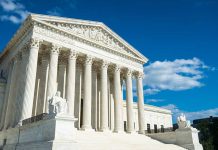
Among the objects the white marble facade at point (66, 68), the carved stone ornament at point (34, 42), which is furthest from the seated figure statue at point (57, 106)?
the carved stone ornament at point (34, 42)

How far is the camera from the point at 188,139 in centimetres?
2833

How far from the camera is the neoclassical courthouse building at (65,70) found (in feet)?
83.9

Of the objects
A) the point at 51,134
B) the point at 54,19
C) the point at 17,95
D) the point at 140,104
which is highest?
the point at 54,19

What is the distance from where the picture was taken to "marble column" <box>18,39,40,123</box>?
2328 cm

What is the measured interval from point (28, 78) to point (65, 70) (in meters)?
8.50

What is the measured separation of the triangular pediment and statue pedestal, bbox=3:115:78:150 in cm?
1296

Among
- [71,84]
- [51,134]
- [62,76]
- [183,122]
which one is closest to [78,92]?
[62,76]

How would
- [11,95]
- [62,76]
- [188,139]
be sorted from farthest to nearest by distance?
[62,76] → [188,139] → [11,95]

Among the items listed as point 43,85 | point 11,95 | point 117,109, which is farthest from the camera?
point 117,109

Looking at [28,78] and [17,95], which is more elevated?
[28,78]

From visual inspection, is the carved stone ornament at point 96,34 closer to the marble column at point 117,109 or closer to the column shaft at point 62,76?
the marble column at point 117,109

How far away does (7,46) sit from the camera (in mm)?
32250

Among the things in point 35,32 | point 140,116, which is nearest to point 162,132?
point 140,116

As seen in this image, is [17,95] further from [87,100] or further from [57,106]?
[57,106]
